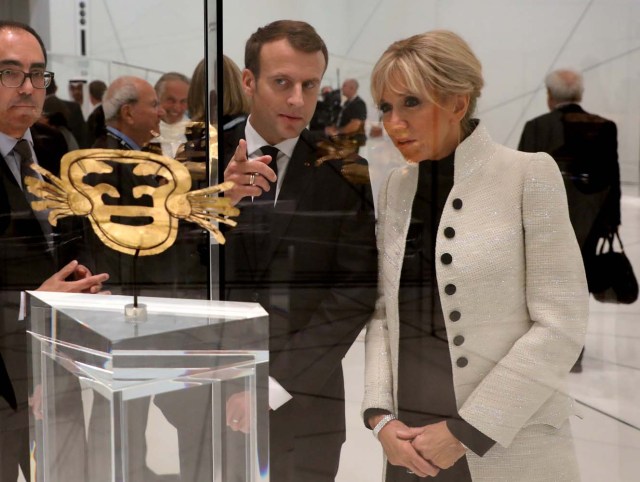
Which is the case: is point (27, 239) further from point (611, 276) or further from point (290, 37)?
point (611, 276)

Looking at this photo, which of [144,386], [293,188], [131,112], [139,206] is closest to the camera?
[144,386]

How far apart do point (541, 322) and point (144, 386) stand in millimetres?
1063

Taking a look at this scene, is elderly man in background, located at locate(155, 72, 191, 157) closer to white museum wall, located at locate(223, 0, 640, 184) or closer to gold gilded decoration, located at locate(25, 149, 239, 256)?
gold gilded decoration, located at locate(25, 149, 239, 256)

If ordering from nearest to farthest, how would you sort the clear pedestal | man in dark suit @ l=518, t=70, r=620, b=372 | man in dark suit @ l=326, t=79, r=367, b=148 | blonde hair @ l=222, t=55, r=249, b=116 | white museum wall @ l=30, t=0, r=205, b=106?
1. the clear pedestal
2. man in dark suit @ l=518, t=70, r=620, b=372
3. man in dark suit @ l=326, t=79, r=367, b=148
4. blonde hair @ l=222, t=55, r=249, b=116
5. white museum wall @ l=30, t=0, r=205, b=106

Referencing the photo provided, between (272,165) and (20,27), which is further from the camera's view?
(20,27)

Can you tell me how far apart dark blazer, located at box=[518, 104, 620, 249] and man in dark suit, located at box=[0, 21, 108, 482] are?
56.3 inches

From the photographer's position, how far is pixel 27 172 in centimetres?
276

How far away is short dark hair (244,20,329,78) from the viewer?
249cm

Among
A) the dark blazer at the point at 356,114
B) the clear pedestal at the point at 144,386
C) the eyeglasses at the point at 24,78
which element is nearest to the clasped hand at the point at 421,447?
the clear pedestal at the point at 144,386

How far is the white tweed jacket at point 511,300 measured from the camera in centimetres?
229

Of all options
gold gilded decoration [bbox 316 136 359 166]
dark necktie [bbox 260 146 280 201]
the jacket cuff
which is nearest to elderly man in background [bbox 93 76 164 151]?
dark necktie [bbox 260 146 280 201]

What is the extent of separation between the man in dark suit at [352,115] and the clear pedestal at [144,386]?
62cm

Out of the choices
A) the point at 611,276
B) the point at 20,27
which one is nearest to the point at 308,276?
the point at 611,276

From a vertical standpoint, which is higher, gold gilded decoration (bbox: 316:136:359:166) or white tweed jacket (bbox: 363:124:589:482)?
gold gilded decoration (bbox: 316:136:359:166)
